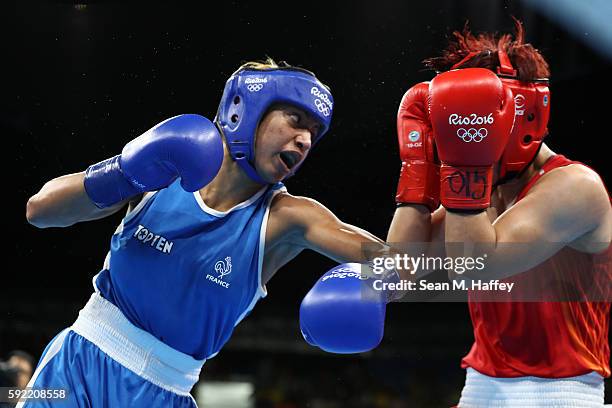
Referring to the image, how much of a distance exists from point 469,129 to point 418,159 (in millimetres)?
369

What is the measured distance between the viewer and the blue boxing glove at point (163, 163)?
7.37ft

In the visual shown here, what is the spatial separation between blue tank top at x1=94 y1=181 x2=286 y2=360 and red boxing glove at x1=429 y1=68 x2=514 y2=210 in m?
0.66

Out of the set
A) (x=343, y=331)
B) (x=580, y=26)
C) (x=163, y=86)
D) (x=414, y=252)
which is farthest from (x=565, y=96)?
(x=343, y=331)

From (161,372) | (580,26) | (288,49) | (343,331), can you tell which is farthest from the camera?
(580,26)

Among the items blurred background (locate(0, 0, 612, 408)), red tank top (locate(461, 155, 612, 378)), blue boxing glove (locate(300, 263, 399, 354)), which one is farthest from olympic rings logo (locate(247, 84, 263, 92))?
blurred background (locate(0, 0, 612, 408))

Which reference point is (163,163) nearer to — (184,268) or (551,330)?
(184,268)

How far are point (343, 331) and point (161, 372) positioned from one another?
640 millimetres

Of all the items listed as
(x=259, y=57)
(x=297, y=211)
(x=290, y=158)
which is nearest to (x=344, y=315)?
(x=297, y=211)

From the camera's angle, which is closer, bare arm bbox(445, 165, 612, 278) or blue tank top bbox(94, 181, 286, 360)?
bare arm bbox(445, 165, 612, 278)

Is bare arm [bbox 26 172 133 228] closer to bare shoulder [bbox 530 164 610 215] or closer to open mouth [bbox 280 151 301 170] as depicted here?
open mouth [bbox 280 151 301 170]

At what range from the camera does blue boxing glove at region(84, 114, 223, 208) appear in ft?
7.37

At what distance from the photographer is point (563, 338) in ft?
7.38

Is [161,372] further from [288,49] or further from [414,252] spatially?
[288,49]

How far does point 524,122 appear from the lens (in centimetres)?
235
